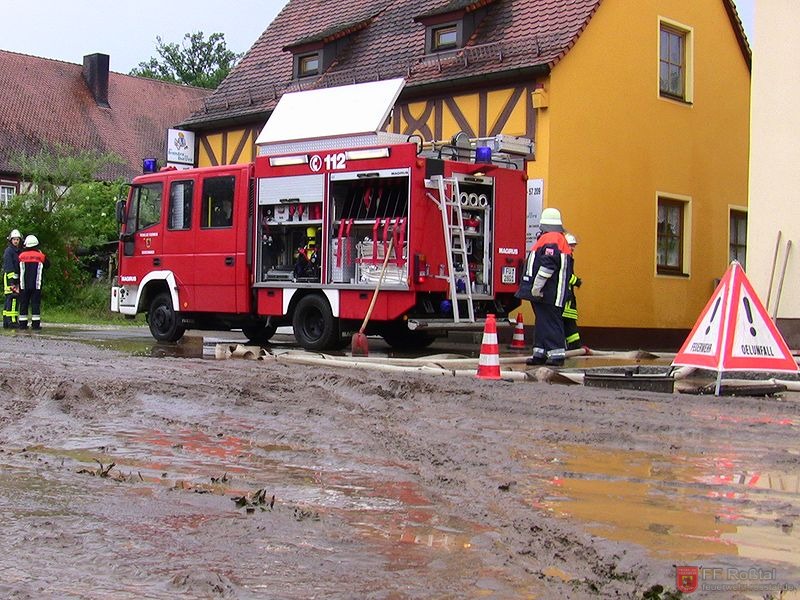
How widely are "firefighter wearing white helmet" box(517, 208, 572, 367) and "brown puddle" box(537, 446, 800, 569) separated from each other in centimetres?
600

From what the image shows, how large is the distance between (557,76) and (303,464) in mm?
13629

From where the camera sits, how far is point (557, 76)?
61.4 feet

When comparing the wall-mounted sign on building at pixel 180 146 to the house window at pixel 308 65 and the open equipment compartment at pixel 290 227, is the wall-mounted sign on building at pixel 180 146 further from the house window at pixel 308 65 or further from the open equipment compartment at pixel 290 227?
the open equipment compartment at pixel 290 227

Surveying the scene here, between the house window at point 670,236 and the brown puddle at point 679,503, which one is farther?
the house window at point 670,236

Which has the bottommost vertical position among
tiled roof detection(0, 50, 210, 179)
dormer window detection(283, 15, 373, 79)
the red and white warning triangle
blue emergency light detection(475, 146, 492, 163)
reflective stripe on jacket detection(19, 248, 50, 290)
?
the red and white warning triangle

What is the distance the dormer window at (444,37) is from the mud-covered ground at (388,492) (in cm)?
1270

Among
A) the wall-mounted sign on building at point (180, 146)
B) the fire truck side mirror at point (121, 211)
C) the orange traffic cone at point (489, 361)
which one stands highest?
the wall-mounted sign on building at point (180, 146)

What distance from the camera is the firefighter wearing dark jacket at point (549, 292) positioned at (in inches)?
501

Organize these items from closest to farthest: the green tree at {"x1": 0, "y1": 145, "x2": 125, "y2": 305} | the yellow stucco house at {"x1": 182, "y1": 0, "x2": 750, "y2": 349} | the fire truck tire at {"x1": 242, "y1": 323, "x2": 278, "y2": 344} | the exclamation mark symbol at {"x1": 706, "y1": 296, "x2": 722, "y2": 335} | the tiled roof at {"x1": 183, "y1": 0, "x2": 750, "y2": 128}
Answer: the exclamation mark symbol at {"x1": 706, "y1": 296, "x2": 722, "y2": 335} → the fire truck tire at {"x1": 242, "y1": 323, "x2": 278, "y2": 344} → the yellow stucco house at {"x1": 182, "y1": 0, "x2": 750, "y2": 349} → the tiled roof at {"x1": 183, "y1": 0, "x2": 750, "y2": 128} → the green tree at {"x1": 0, "y1": 145, "x2": 125, "y2": 305}

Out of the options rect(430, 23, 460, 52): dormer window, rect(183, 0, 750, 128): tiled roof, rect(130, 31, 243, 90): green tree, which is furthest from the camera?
rect(130, 31, 243, 90): green tree

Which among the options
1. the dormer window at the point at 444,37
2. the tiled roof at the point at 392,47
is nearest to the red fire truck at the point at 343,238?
the tiled roof at the point at 392,47

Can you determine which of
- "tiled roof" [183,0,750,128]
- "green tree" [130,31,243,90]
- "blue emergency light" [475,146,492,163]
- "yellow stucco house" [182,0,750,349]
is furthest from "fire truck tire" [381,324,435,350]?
"green tree" [130,31,243,90]

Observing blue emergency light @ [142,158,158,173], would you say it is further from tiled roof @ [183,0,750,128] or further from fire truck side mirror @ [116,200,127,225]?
tiled roof @ [183,0,750,128]

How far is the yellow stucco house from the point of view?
747 inches
